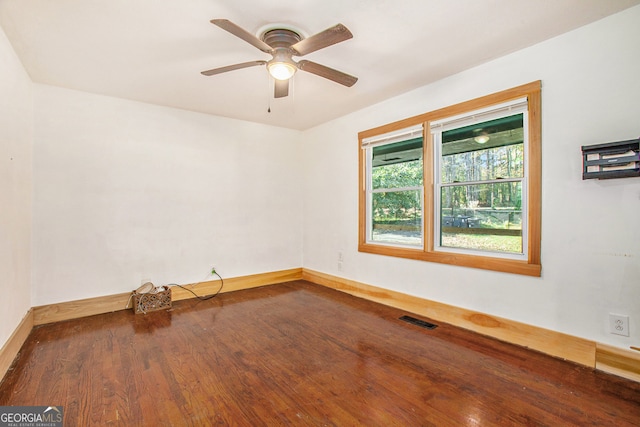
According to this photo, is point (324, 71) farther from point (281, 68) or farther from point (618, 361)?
point (618, 361)

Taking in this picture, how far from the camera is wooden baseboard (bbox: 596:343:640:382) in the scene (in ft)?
6.63

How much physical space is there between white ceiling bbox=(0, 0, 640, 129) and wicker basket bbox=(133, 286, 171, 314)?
2.34 m

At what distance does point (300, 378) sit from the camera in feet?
6.80

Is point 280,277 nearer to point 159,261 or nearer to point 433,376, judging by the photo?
point 159,261

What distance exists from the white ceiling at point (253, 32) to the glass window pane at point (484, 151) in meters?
0.62

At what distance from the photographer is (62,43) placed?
2.40 meters

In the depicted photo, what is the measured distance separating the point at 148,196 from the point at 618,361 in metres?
4.76

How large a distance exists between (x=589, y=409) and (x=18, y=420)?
129 inches

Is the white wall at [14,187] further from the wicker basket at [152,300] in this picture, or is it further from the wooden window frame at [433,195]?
the wooden window frame at [433,195]

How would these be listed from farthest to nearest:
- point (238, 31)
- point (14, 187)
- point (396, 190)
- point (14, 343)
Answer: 1. point (396, 190)
2. point (14, 187)
3. point (14, 343)
4. point (238, 31)

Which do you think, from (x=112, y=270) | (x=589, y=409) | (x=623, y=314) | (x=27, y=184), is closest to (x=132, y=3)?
(x=27, y=184)

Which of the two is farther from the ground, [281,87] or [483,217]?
[281,87]

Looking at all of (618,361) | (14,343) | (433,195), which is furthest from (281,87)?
(618,361)

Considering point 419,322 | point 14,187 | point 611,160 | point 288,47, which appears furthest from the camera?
point 419,322
